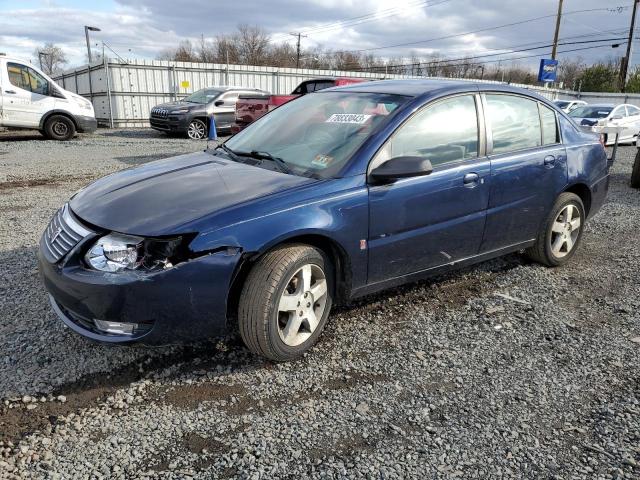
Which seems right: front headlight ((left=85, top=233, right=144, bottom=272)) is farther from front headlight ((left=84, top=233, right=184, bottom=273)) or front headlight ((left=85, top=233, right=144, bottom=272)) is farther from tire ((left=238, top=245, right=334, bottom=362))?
tire ((left=238, top=245, right=334, bottom=362))

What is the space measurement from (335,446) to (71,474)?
1147mm

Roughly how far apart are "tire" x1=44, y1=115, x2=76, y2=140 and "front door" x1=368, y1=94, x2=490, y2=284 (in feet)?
42.8

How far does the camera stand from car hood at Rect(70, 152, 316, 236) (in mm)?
2650

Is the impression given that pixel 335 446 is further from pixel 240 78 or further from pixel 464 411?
pixel 240 78

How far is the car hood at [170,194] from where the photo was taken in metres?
2.65

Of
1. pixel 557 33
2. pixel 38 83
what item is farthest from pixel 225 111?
pixel 557 33

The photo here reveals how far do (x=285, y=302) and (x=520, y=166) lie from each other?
230 centimetres

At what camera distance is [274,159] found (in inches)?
135

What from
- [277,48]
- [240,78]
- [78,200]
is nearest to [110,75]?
[240,78]

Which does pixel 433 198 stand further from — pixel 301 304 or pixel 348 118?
pixel 301 304

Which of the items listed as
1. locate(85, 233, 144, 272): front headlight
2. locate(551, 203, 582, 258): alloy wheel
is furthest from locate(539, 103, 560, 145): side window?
locate(85, 233, 144, 272): front headlight

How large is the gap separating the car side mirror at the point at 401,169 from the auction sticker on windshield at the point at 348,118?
49 cm

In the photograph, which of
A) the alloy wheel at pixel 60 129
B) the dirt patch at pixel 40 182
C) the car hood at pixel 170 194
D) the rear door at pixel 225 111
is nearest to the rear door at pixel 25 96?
the alloy wheel at pixel 60 129

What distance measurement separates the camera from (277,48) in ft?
196
